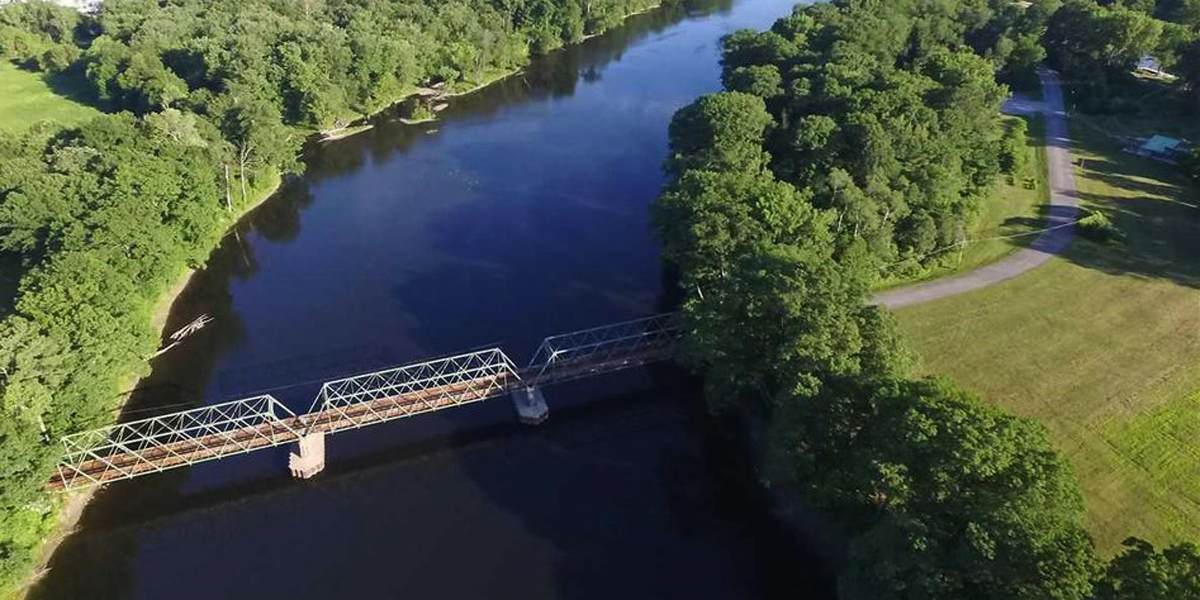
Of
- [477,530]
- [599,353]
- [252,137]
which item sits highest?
[252,137]

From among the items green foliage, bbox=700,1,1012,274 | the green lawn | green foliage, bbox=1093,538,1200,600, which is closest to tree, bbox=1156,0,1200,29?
green foliage, bbox=700,1,1012,274

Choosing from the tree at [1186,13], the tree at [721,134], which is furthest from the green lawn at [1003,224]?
the tree at [1186,13]

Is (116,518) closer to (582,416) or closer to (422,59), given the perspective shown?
(582,416)

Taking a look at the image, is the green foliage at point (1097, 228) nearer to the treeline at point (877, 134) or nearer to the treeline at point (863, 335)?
the treeline at point (877, 134)

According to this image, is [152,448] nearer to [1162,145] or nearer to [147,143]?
[147,143]

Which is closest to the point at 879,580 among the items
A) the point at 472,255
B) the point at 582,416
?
the point at 582,416

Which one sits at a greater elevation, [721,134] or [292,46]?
[292,46]

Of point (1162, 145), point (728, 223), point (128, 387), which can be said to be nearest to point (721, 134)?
point (728, 223)
